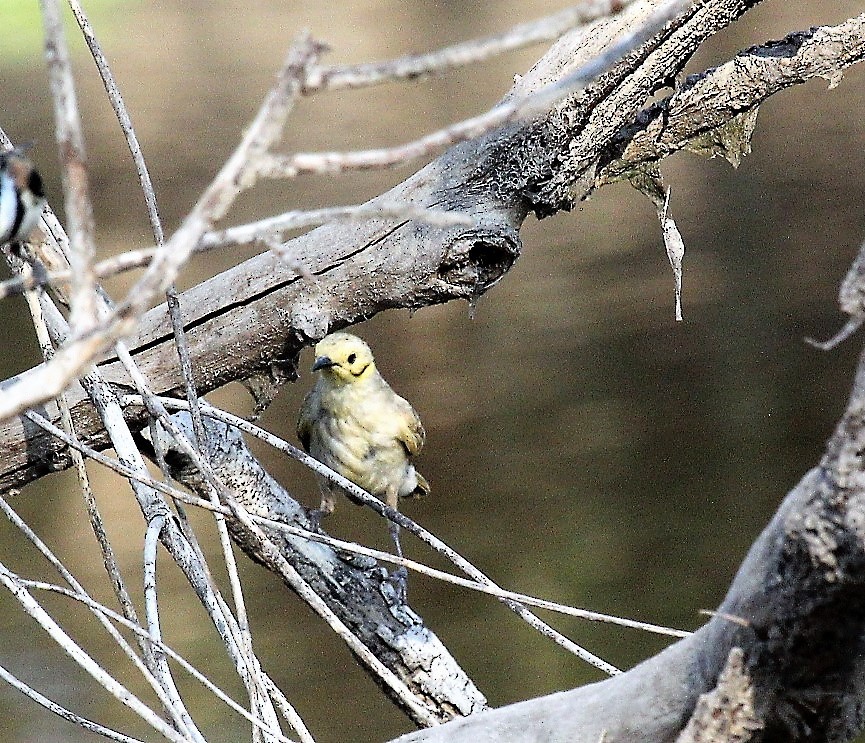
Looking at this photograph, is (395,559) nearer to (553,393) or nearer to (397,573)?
(397,573)

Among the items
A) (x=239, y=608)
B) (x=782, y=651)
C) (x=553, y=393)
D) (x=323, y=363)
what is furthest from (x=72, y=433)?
(x=553, y=393)

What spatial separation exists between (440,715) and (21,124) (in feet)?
20.0

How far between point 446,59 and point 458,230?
0.68 meters

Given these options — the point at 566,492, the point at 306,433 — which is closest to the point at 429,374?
the point at 566,492

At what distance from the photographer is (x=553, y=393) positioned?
4750 millimetres

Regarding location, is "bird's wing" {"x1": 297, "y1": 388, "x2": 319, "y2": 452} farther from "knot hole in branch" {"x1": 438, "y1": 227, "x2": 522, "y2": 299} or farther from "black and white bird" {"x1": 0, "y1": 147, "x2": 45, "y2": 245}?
"black and white bird" {"x1": 0, "y1": 147, "x2": 45, "y2": 245}

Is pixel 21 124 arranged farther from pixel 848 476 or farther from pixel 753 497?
pixel 848 476

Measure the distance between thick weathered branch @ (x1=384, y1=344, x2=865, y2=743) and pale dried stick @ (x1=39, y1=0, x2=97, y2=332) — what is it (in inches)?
12.6

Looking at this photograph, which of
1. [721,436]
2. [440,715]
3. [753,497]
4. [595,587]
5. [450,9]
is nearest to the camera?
[440,715]

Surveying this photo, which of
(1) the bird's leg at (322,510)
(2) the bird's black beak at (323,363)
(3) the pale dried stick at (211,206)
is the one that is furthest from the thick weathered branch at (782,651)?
(2) the bird's black beak at (323,363)

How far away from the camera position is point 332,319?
125 cm

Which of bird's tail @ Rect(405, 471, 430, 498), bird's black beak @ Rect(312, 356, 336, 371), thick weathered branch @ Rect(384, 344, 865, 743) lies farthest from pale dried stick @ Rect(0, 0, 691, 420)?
bird's tail @ Rect(405, 471, 430, 498)

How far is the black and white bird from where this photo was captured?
697 mm

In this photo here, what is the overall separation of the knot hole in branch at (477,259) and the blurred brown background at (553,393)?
83.6 inches
